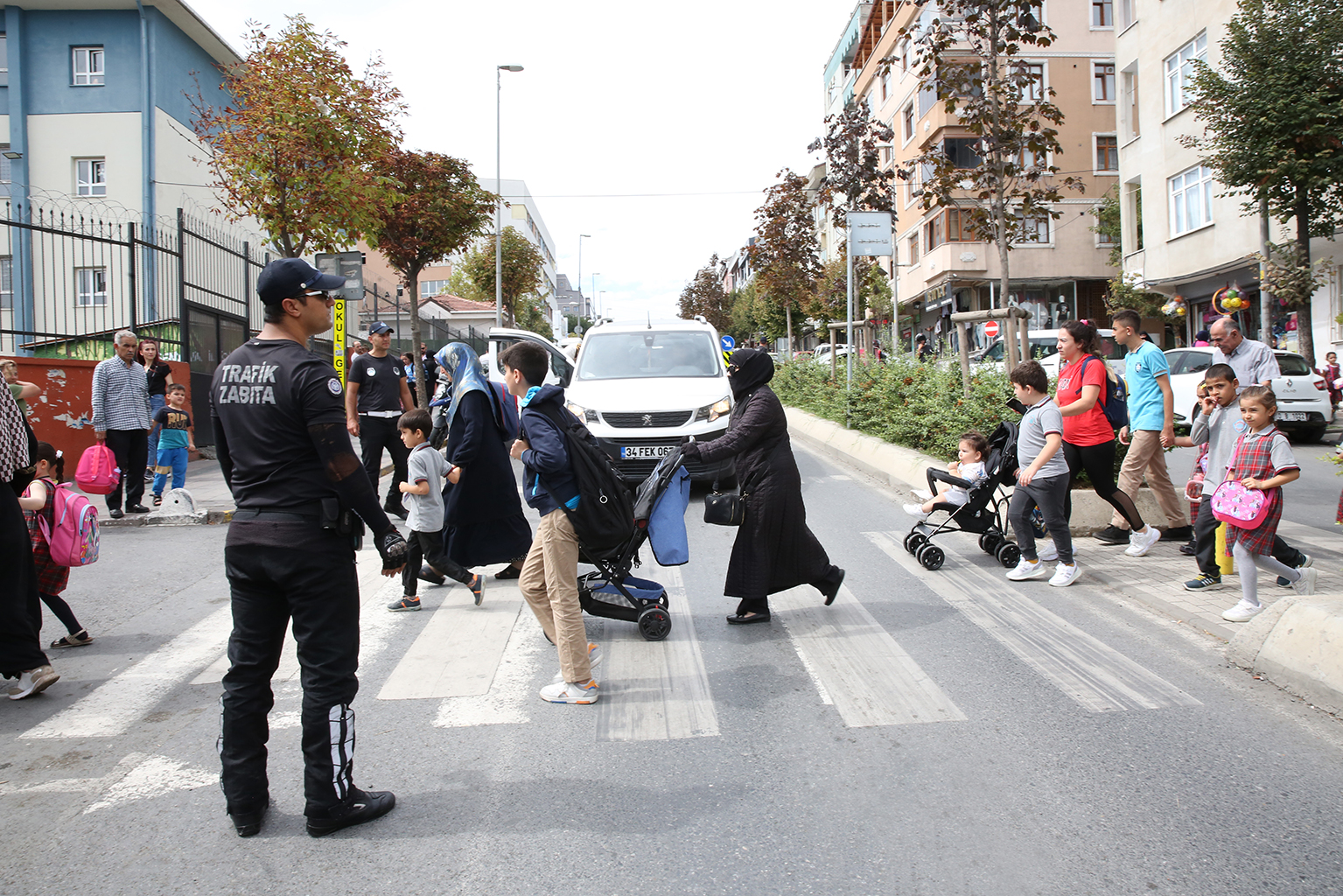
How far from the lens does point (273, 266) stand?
343 centimetres

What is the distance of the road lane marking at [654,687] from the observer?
4.31 m

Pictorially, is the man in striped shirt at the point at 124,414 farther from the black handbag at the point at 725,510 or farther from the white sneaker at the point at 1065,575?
the white sneaker at the point at 1065,575

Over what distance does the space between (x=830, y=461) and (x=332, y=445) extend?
39.5 feet

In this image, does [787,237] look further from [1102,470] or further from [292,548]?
[292,548]

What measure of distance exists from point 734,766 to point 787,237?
26426mm

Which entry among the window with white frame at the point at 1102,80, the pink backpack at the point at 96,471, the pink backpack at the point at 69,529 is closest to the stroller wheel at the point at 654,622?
the pink backpack at the point at 69,529

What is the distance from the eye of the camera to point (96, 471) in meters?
8.89

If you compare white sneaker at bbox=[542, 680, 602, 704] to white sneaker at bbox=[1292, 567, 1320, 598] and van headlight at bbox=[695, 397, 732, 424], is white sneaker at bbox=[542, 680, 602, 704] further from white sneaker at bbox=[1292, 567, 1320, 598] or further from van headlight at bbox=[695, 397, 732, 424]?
van headlight at bbox=[695, 397, 732, 424]

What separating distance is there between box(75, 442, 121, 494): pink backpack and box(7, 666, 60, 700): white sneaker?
445 centimetres

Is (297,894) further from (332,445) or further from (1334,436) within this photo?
(1334,436)

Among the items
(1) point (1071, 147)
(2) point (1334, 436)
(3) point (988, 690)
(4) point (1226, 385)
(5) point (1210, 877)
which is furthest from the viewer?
(1) point (1071, 147)

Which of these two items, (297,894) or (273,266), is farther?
(273,266)

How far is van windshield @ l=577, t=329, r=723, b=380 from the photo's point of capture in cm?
1187

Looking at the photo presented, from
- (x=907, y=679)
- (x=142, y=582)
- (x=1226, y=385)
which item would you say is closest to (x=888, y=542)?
(x=1226, y=385)
